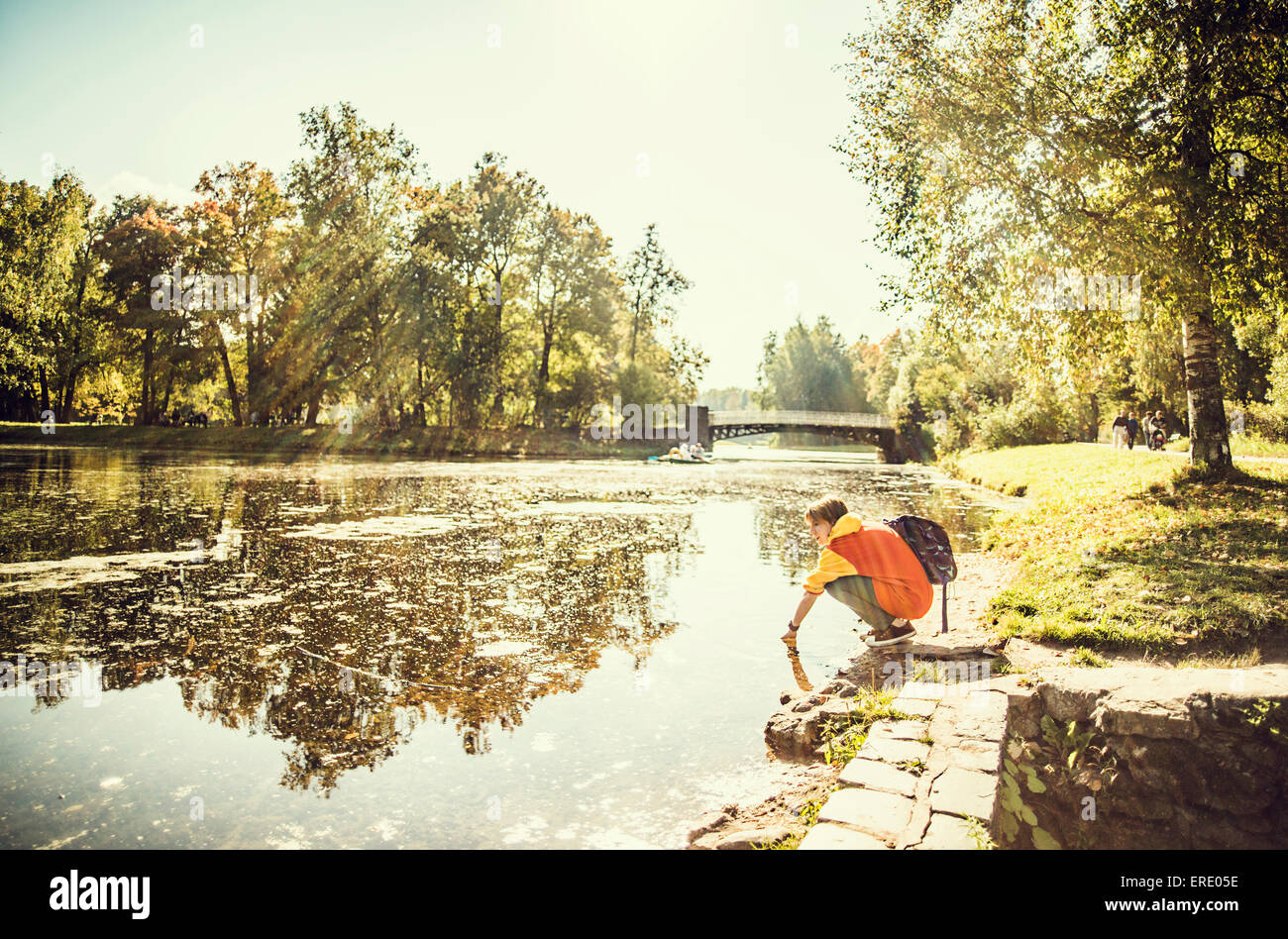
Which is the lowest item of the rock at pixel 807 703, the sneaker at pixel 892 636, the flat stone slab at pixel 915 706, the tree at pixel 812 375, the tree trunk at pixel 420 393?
the rock at pixel 807 703

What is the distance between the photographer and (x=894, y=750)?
4.18 m

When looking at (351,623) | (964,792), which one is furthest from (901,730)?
(351,623)

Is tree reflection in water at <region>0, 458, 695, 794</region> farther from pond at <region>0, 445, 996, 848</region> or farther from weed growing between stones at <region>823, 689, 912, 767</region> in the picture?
weed growing between stones at <region>823, 689, 912, 767</region>

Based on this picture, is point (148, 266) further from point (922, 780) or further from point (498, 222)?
point (922, 780)

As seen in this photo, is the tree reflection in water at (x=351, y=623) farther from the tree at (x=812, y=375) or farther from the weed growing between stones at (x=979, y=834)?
the tree at (x=812, y=375)

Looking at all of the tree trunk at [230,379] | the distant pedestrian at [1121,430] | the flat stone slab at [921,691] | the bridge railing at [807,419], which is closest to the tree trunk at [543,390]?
the bridge railing at [807,419]

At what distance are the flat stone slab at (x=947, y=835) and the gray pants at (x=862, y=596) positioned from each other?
3.61 metres

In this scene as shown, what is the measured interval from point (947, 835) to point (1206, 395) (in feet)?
45.2

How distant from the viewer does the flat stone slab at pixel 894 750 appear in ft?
13.4

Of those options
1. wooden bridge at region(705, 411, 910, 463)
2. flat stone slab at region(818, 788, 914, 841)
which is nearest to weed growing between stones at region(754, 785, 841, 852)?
flat stone slab at region(818, 788, 914, 841)

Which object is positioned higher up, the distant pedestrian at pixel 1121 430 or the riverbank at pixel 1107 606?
the distant pedestrian at pixel 1121 430
